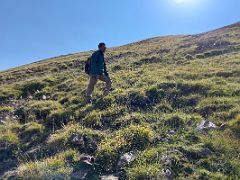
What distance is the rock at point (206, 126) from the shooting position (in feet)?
38.6

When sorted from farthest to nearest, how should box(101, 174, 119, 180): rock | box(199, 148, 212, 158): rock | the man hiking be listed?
the man hiking, box(199, 148, 212, 158): rock, box(101, 174, 119, 180): rock

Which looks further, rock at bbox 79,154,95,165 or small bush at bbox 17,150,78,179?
rock at bbox 79,154,95,165

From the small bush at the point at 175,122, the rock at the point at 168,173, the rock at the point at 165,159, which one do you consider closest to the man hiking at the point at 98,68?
the small bush at the point at 175,122

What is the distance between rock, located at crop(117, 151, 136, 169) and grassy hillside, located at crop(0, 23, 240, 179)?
0.03 m

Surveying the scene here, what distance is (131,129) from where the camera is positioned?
11812 mm

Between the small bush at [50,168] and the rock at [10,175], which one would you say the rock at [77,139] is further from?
the rock at [10,175]

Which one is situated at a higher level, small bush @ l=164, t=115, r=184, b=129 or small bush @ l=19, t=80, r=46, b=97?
small bush @ l=19, t=80, r=46, b=97

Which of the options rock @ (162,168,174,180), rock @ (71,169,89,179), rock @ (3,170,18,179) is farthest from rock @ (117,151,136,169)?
rock @ (3,170,18,179)

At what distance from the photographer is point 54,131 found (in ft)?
44.2

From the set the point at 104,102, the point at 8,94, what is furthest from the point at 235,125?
the point at 8,94

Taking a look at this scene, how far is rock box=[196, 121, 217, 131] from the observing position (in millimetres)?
11773

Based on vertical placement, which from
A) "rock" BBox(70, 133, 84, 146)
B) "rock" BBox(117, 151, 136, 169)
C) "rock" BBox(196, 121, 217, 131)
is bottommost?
"rock" BBox(117, 151, 136, 169)

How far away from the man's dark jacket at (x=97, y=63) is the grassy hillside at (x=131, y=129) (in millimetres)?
1077

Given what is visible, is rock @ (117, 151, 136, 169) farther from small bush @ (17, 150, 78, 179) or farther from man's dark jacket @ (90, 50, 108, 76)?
man's dark jacket @ (90, 50, 108, 76)
